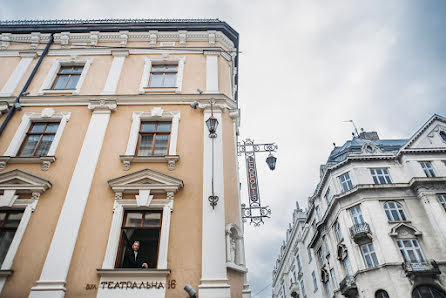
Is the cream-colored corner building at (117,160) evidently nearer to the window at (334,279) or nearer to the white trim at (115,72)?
the white trim at (115,72)

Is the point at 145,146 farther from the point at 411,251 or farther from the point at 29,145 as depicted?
the point at 411,251

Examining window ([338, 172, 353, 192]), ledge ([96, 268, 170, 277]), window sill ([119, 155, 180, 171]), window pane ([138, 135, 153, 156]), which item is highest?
window ([338, 172, 353, 192])

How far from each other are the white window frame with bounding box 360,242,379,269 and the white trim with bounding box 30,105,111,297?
25.0 meters

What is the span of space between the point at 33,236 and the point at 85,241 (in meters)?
1.67

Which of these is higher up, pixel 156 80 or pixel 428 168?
pixel 428 168

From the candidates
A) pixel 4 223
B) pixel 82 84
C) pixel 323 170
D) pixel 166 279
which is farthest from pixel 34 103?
pixel 323 170

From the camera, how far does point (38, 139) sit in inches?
463

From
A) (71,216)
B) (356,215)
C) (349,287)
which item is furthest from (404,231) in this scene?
(71,216)

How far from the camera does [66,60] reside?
14.8 m

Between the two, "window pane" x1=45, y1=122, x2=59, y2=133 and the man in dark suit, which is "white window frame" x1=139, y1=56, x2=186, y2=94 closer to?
"window pane" x1=45, y1=122, x2=59, y2=133

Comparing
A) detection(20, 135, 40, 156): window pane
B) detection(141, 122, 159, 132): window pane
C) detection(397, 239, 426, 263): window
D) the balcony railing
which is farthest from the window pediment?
detection(20, 135, 40, 156): window pane

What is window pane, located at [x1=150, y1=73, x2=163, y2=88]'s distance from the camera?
45.5ft

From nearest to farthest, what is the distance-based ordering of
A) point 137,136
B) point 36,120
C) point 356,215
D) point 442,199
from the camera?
point 137,136 < point 36,120 < point 442,199 < point 356,215

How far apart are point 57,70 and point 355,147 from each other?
99.1 ft
